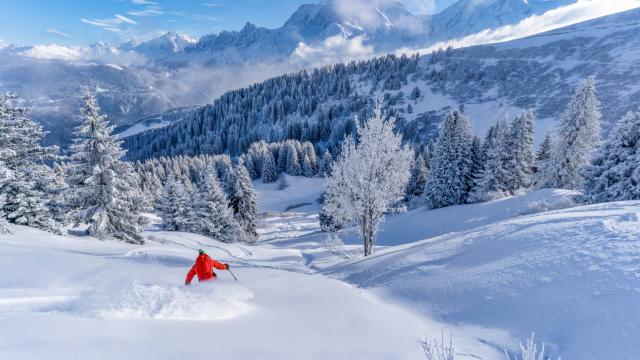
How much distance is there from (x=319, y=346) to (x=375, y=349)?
104cm

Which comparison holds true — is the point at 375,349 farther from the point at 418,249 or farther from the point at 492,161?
the point at 492,161

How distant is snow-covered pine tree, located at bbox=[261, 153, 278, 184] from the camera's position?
323ft

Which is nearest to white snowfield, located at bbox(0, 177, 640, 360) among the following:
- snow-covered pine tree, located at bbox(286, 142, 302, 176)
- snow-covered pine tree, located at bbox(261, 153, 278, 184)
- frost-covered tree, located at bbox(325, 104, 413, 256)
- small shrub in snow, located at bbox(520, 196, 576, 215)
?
frost-covered tree, located at bbox(325, 104, 413, 256)

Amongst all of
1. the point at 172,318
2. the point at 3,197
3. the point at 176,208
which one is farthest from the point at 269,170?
the point at 172,318

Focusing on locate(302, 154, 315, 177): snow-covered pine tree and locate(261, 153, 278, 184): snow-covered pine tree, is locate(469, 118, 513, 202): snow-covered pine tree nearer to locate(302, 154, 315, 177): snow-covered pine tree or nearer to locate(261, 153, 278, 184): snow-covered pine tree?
locate(302, 154, 315, 177): snow-covered pine tree

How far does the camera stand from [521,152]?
37594mm

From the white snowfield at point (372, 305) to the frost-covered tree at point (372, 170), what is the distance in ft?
22.2

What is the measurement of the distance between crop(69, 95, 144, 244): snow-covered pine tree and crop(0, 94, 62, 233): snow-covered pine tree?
1.53 meters

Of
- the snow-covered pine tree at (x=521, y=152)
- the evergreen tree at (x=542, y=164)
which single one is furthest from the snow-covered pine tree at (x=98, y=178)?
the evergreen tree at (x=542, y=164)

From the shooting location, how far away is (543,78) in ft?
368

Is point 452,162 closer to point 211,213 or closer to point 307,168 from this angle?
point 211,213

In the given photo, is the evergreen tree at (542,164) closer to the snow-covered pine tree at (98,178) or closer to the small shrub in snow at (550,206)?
the small shrub in snow at (550,206)

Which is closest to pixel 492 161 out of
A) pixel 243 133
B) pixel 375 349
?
pixel 375 349

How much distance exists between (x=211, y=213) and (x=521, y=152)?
3513cm
